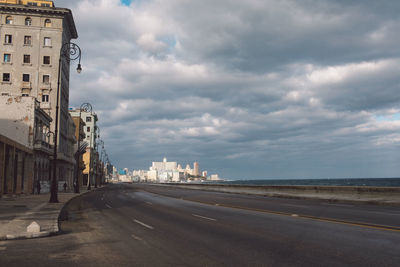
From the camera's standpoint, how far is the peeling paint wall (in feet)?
139

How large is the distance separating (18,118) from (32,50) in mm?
24897

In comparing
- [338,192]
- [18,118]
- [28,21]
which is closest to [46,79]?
[28,21]

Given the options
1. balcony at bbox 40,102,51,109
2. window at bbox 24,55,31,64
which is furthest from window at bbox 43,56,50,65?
balcony at bbox 40,102,51,109

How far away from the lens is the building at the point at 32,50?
60969 millimetres

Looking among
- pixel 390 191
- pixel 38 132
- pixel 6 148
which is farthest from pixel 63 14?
pixel 390 191

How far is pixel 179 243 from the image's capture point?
29.9 ft

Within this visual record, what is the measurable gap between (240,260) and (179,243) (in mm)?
2428

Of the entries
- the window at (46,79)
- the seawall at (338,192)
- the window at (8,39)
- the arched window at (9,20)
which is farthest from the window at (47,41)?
the seawall at (338,192)

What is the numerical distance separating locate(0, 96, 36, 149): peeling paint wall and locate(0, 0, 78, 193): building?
57.1 feet

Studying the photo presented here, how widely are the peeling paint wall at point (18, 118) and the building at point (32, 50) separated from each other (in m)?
17.4

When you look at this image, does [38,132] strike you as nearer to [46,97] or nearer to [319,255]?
[46,97]

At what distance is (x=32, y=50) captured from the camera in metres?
62.5

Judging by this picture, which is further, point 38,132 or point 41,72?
point 41,72

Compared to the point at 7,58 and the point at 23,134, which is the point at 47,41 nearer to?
the point at 7,58
